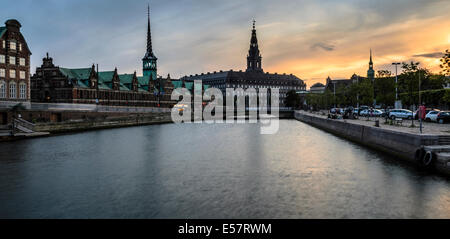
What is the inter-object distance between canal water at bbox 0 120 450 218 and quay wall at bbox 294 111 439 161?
113 cm

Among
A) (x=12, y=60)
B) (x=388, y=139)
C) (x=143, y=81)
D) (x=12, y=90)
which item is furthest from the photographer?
(x=143, y=81)

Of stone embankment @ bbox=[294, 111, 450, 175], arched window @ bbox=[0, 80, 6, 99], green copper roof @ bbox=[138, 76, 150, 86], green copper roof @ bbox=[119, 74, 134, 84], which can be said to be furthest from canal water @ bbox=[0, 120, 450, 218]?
green copper roof @ bbox=[138, 76, 150, 86]

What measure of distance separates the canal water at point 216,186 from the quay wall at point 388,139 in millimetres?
1127

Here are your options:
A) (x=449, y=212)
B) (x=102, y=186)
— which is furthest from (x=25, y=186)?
(x=449, y=212)

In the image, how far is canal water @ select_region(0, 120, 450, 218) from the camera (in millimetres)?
15500

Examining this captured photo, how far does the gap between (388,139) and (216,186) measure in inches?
717

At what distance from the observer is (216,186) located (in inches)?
781

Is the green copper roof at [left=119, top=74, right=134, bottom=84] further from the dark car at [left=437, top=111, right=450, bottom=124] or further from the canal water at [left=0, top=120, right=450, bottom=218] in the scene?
the dark car at [left=437, top=111, right=450, bottom=124]

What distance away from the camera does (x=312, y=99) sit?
148m

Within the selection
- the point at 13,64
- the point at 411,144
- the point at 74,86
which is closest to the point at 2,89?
the point at 13,64

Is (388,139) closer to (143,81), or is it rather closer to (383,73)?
(383,73)

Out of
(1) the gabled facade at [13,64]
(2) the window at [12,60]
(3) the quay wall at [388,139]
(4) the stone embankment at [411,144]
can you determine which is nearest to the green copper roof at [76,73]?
(1) the gabled facade at [13,64]
